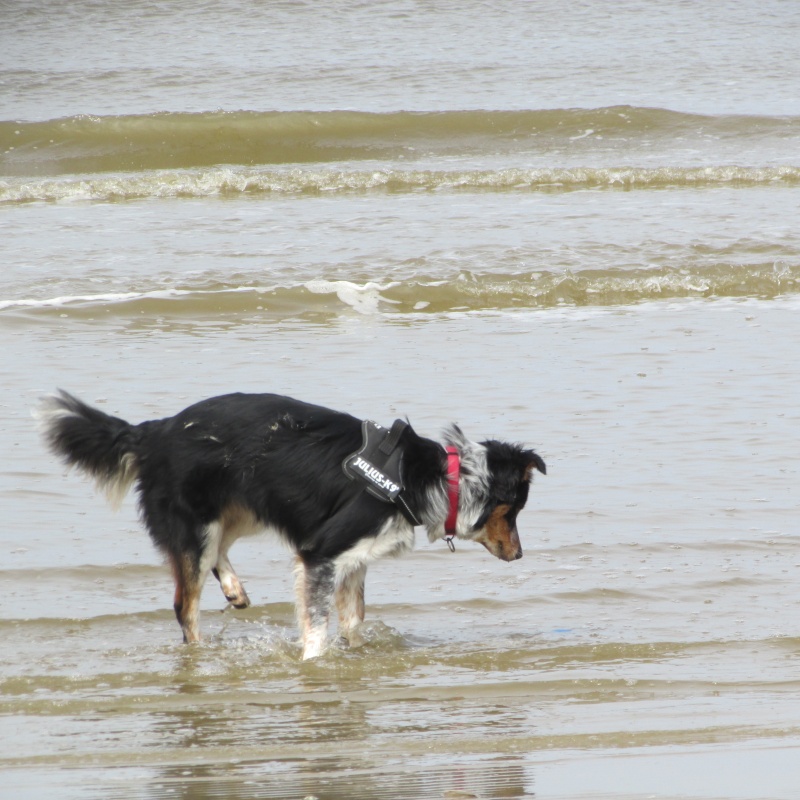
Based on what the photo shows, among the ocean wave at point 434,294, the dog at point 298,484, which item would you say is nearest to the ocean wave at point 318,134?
the ocean wave at point 434,294

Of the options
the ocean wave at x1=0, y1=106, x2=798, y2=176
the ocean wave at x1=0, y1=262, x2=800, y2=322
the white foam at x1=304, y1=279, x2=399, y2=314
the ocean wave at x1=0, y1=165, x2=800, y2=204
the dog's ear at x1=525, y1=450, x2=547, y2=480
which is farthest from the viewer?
the ocean wave at x1=0, y1=106, x2=798, y2=176

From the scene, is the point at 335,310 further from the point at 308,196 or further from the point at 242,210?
the point at 308,196

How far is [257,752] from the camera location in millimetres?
4082

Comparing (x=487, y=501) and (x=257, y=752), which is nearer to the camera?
(x=257, y=752)

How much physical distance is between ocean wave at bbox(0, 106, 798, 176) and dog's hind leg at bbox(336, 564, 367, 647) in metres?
15.2

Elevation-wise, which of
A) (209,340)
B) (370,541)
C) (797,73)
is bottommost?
(797,73)

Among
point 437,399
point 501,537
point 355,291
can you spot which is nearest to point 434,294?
point 355,291

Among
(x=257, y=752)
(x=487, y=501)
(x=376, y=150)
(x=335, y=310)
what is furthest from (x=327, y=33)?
(x=257, y=752)

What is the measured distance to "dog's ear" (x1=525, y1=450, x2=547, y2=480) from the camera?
225 inches

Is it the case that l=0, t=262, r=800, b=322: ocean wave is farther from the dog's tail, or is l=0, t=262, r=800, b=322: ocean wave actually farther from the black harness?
the black harness

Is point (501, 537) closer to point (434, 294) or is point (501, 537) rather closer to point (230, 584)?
point (230, 584)

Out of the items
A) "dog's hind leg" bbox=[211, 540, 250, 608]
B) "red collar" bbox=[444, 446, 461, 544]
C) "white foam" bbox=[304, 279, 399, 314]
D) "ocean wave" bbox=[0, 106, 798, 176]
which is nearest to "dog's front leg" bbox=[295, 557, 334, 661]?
"dog's hind leg" bbox=[211, 540, 250, 608]

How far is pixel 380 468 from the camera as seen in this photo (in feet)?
18.1

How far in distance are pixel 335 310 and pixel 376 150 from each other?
31.0 ft
